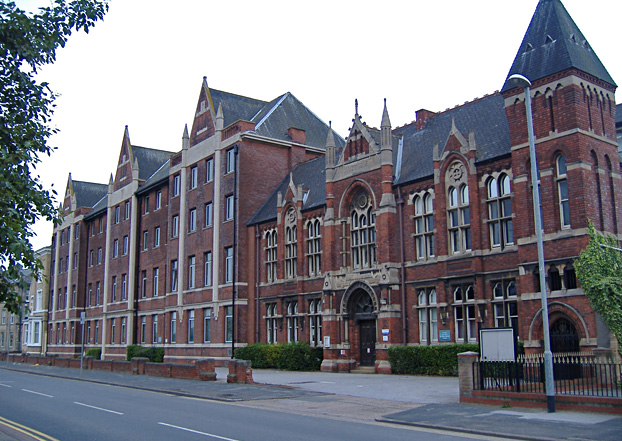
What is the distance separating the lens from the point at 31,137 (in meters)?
11.0

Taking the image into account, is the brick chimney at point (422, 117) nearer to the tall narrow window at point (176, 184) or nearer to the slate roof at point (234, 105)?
the slate roof at point (234, 105)

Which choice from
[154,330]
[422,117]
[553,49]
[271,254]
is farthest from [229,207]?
[553,49]

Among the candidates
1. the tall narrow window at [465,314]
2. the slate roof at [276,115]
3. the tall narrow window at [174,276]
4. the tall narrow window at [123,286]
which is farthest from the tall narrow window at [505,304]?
the tall narrow window at [123,286]

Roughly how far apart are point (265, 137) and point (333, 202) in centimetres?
1052

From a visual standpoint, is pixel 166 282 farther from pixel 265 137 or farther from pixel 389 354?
pixel 389 354

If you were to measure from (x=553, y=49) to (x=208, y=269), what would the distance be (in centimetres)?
2829

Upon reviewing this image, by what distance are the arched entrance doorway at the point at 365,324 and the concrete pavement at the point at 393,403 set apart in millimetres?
2329

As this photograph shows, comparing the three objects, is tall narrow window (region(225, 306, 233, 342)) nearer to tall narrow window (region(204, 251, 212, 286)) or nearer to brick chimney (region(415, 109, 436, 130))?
tall narrow window (region(204, 251, 212, 286))

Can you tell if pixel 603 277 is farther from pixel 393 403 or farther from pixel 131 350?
pixel 131 350

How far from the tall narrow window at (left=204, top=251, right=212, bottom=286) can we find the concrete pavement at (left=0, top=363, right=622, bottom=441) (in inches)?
536

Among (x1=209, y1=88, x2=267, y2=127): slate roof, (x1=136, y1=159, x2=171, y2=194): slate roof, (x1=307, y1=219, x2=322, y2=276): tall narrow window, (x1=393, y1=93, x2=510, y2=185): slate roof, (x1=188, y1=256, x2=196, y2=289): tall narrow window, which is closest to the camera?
(x1=393, y1=93, x2=510, y2=185): slate roof

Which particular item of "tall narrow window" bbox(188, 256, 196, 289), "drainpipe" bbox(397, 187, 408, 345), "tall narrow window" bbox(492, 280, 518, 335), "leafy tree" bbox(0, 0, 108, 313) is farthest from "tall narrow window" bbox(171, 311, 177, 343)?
"leafy tree" bbox(0, 0, 108, 313)

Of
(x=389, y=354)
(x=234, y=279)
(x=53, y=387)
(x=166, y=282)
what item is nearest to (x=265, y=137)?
(x=234, y=279)

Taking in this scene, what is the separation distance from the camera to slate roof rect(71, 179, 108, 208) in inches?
2894
